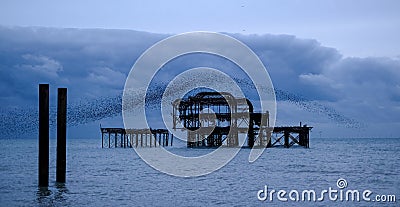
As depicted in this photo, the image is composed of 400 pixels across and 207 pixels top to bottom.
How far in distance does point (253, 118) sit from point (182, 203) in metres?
51.3

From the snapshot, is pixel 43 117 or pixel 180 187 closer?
pixel 43 117

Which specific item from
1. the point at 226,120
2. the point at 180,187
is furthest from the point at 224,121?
the point at 180,187

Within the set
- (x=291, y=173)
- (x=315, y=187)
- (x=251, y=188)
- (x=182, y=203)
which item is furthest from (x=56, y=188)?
(x=291, y=173)

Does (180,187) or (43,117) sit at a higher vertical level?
(43,117)

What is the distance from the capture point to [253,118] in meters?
73.4

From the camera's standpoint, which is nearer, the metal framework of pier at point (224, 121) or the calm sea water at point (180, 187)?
the calm sea water at point (180, 187)

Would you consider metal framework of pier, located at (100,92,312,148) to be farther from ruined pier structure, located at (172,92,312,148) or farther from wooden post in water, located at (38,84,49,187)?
wooden post in water, located at (38,84,49,187)

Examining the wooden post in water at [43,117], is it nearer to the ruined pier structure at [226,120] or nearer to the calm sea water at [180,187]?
the calm sea water at [180,187]

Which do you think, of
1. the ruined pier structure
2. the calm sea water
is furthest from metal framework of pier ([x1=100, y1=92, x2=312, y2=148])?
the calm sea water

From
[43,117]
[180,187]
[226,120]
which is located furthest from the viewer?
[226,120]

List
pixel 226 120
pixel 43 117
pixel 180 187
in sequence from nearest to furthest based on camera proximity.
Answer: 1. pixel 43 117
2. pixel 180 187
3. pixel 226 120

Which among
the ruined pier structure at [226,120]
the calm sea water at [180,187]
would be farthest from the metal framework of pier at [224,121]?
the calm sea water at [180,187]

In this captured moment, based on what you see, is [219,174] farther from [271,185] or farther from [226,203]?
[226,203]

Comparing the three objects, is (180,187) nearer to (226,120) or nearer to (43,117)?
(43,117)
